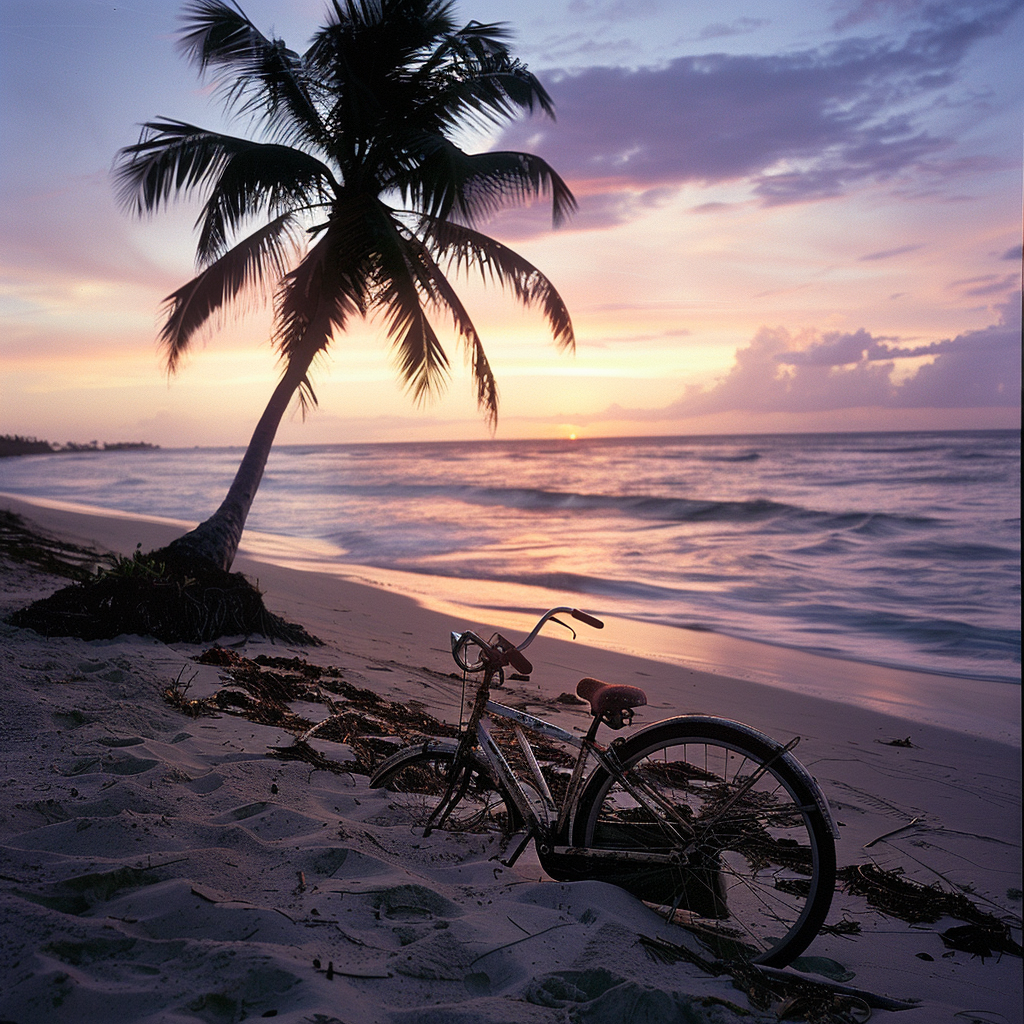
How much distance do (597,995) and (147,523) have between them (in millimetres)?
17924

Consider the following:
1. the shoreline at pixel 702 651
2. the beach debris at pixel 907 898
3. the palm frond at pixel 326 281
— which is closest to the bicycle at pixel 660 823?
the beach debris at pixel 907 898

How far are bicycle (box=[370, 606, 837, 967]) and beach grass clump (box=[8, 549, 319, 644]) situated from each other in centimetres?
360

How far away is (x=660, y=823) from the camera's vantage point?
2609 millimetres

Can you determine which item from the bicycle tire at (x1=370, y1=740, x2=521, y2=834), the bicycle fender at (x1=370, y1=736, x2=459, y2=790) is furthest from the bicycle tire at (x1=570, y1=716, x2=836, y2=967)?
the bicycle fender at (x1=370, y1=736, x2=459, y2=790)

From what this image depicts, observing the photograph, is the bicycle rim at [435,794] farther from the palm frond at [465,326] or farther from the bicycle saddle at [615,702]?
the palm frond at [465,326]

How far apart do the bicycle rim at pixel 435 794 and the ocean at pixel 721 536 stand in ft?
23.2

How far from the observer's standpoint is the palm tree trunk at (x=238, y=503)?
748 cm

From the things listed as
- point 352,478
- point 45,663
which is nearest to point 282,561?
point 45,663

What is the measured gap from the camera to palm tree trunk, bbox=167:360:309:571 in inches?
294

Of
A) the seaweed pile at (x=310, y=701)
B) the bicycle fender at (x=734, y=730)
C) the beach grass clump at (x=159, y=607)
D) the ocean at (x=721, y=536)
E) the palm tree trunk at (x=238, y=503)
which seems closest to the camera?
the bicycle fender at (x=734, y=730)

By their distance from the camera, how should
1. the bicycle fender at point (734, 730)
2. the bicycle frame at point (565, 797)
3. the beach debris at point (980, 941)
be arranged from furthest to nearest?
the beach debris at point (980, 941) → the bicycle frame at point (565, 797) → the bicycle fender at point (734, 730)

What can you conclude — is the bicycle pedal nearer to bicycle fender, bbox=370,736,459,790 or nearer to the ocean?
bicycle fender, bbox=370,736,459,790

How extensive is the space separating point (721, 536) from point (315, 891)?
19401 mm

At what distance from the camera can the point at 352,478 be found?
43.8 metres
